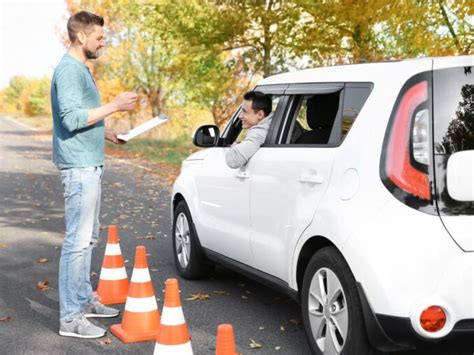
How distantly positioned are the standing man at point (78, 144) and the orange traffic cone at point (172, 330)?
98 cm

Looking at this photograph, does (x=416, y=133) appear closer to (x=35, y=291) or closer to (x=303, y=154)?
(x=303, y=154)

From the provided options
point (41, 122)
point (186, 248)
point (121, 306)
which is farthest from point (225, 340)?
point (41, 122)

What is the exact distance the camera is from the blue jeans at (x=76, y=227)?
17.4ft

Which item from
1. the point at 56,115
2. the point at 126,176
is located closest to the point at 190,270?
the point at 56,115

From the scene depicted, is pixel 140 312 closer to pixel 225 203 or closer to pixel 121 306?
pixel 121 306

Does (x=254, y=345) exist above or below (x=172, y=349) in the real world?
below

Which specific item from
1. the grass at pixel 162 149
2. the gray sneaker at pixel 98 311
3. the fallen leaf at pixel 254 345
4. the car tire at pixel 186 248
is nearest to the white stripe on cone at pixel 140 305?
the gray sneaker at pixel 98 311

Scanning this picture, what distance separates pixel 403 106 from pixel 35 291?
13.0 feet

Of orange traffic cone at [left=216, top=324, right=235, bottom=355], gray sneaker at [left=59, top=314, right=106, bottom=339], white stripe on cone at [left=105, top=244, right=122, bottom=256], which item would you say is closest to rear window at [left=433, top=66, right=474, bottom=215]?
orange traffic cone at [left=216, top=324, right=235, bottom=355]

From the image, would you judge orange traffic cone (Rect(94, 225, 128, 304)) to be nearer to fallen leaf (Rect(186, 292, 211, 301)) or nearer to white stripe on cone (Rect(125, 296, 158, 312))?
fallen leaf (Rect(186, 292, 211, 301))

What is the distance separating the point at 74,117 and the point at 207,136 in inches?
62.6

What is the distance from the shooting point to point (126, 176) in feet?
61.9

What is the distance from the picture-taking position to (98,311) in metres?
5.81

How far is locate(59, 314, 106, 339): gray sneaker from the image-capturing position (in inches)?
207
